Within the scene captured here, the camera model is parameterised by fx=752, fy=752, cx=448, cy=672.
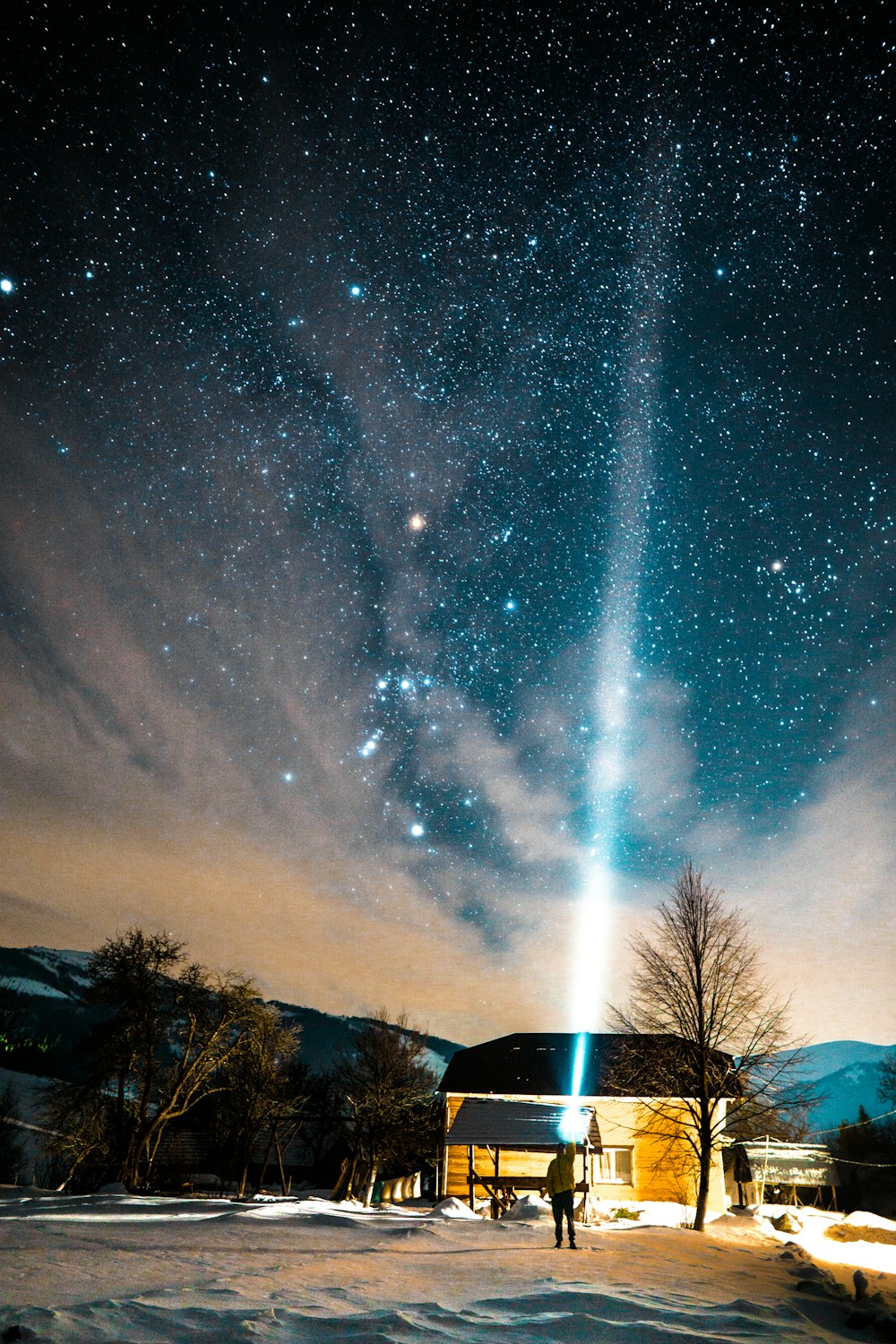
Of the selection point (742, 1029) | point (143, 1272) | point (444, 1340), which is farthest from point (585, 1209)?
point (444, 1340)

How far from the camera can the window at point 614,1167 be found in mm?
28703

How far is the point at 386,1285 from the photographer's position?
725cm

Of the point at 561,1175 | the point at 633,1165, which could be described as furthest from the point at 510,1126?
the point at 561,1175

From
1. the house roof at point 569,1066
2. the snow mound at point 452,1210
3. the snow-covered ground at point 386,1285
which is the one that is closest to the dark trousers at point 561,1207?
the snow-covered ground at point 386,1285

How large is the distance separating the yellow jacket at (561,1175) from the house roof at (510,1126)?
9.90 metres

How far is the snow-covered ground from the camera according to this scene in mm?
5020

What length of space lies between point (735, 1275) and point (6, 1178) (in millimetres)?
59632

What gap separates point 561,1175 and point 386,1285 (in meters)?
6.12

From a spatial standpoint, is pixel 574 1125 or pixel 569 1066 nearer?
pixel 574 1125

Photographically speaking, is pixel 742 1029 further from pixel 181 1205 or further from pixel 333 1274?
pixel 333 1274

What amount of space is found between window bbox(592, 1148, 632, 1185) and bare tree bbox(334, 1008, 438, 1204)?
326 inches

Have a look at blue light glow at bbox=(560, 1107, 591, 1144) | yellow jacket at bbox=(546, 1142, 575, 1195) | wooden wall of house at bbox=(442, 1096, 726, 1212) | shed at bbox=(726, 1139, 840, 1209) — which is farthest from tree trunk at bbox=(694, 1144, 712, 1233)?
shed at bbox=(726, 1139, 840, 1209)

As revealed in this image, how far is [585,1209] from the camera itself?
61.5 feet

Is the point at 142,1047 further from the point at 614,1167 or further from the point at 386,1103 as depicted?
the point at 614,1167
